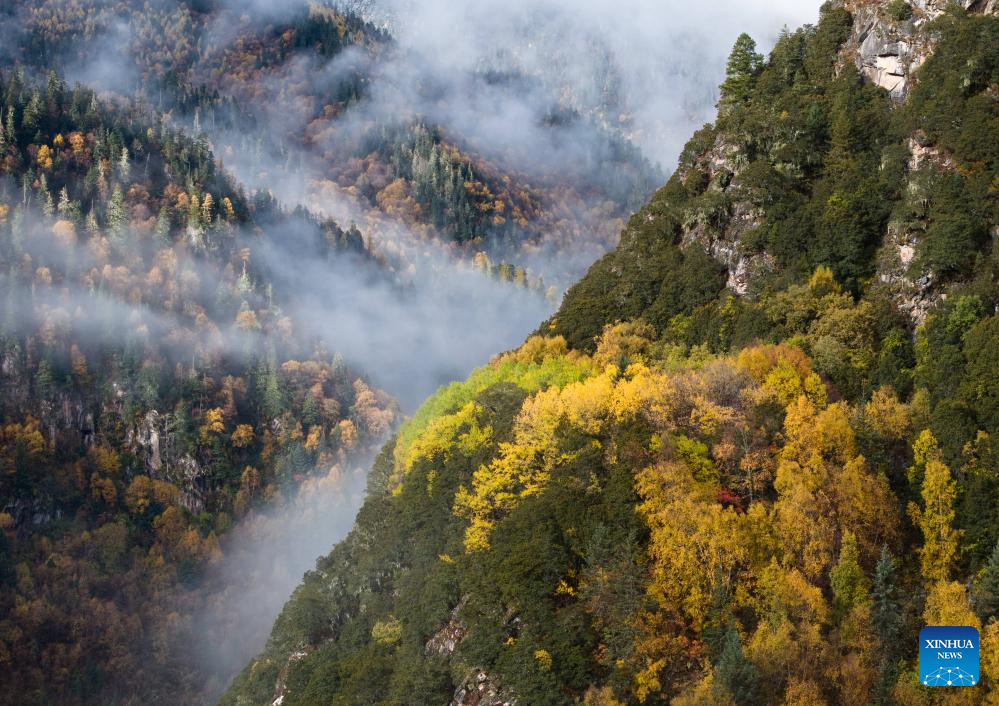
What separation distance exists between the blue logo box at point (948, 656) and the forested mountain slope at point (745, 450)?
2.67ft

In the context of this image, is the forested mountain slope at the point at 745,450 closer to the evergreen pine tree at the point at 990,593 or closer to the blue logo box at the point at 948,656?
the evergreen pine tree at the point at 990,593

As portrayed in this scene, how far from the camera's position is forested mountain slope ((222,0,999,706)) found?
216 feet

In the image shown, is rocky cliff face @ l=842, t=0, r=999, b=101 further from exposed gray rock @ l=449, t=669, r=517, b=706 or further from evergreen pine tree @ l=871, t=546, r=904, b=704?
exposed gray rock @ l=449, t=669, r=517, b=706

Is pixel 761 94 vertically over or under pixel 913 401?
over

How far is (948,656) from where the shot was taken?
58.4m

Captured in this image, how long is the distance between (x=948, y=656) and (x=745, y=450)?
1953 centimetres

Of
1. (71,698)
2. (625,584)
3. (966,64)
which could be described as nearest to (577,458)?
(625,584)

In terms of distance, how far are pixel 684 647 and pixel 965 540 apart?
58.7 feet

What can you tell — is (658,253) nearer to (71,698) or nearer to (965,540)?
(965,540)

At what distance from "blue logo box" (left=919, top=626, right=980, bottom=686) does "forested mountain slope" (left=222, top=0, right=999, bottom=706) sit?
0.82 metres

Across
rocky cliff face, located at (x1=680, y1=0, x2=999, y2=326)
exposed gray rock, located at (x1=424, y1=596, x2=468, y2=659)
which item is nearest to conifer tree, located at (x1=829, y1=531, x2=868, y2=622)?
rocky cliff face, located at (x1=680, y1=0, x2=999, y2=326)

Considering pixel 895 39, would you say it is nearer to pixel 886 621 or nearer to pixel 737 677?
pixel 886 621

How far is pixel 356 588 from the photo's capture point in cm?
9281

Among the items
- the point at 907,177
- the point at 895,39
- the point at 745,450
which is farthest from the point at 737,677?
the point at 895,39
